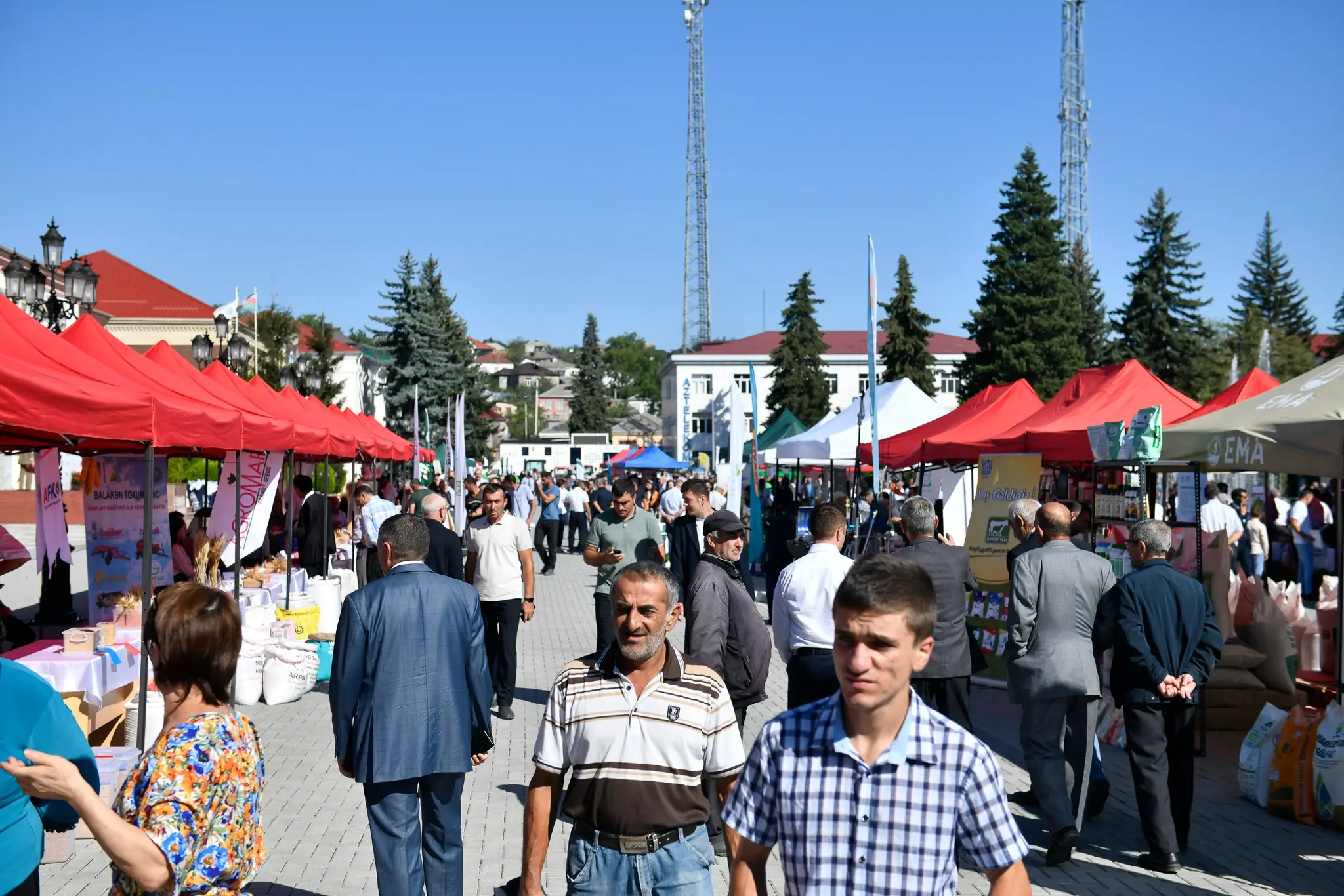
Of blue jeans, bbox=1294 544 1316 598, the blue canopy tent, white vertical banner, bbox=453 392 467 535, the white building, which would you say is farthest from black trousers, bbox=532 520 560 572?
the white building

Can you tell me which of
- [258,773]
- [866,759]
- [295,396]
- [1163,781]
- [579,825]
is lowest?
[1163,781]

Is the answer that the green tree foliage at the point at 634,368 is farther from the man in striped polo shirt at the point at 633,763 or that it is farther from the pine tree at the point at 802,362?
the man in striped polo shirt at the point at 633,763

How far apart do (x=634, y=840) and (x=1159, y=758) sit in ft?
13.3

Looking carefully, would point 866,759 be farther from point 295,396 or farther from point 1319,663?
point 295,396

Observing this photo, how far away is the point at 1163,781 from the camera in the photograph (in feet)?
21.1

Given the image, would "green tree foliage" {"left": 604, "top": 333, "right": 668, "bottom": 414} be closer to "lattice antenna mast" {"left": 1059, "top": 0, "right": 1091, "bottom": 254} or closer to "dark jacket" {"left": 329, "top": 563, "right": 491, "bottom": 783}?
"lattice antenna mast" {"left": 1059, "top": 0, "right": 1091, "bottom": 254}

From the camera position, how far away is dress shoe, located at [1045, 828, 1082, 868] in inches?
251

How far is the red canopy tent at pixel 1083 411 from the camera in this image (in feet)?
42.2

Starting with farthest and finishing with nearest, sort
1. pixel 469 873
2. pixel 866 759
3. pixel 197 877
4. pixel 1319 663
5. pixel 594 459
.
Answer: pixel 594 459, pixel 1319 663, pixel 469 873, pixel 197 877, pixel 866 759

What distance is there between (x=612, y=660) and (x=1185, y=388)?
5619cm

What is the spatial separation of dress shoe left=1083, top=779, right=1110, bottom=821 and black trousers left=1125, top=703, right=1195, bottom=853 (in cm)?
79

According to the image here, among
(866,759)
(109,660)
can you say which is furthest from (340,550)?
(866,759)

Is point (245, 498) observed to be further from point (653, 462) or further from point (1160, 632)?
point (653, 462)

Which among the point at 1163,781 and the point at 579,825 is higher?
the point at 579,825
